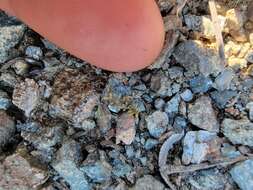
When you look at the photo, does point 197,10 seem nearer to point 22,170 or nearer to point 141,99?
point 141,99

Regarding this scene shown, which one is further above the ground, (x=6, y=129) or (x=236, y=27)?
(x=236, y=27)

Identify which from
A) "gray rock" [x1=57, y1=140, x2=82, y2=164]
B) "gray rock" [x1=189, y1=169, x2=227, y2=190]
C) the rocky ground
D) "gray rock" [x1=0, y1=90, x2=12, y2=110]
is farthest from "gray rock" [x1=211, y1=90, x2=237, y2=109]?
"gray rock" [x1=0, y1=90, x2=12, y2=110]

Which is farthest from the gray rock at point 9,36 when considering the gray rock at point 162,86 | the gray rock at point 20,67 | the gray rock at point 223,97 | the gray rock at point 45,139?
the gray rock at point 223,97

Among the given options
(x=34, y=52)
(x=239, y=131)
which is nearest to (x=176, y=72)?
(x=239, y=131)

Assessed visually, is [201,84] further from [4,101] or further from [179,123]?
[4,101]

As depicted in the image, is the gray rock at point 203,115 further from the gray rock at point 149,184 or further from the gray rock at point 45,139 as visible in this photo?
the gray rock at point 45,139

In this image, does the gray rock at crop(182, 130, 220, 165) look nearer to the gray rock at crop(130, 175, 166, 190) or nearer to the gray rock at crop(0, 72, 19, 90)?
the gray rock at crop(130, 175, 166, 190)
